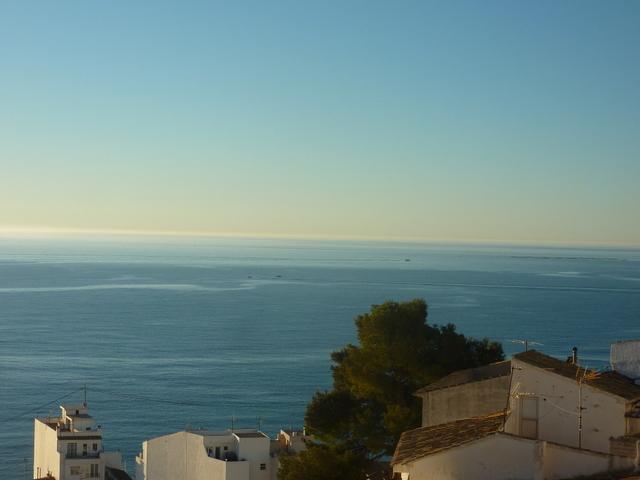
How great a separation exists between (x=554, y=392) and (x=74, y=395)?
5615 centimetres

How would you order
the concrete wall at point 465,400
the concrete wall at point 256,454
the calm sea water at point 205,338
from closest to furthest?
the concrete wall at point 465,400 → the concrete wall at point 256,454 → the calm sea water at point 205,338

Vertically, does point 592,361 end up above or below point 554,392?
below

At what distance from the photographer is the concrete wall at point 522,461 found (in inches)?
493

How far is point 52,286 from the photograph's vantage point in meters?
171

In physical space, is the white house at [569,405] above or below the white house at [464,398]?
above

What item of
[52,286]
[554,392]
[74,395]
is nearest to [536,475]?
[554,392]

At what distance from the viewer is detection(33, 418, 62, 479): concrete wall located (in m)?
40.4

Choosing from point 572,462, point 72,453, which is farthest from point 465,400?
point 72,453

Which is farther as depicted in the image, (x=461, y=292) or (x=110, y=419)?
(x=461, y=292)

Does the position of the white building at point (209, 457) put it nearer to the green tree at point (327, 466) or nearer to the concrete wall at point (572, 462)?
the green tree at point (327, 466)

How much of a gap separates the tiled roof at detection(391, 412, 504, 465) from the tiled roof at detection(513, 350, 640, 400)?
1.01 meters

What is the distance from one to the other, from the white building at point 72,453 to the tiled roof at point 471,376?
2331 centimetres

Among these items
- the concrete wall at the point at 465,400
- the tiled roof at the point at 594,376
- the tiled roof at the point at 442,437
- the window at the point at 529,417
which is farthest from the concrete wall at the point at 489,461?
the concrete wall at the point at 465,400

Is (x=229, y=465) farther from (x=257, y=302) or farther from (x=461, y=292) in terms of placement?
(x=461, y=292)
